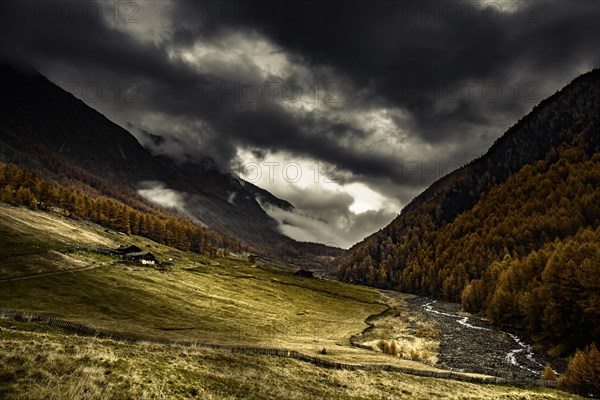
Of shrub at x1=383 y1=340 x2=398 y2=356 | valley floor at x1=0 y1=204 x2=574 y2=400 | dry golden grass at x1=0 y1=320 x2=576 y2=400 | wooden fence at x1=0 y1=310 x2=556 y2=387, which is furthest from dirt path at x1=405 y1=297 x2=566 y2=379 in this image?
dry golden grass at x1=0 y1=320 x2=576 y2=400

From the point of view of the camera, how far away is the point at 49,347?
24.5 m

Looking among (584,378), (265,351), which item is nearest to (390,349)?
(584,378)

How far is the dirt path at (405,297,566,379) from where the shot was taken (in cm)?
5672

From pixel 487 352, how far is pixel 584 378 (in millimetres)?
27532

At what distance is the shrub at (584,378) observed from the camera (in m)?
42.8

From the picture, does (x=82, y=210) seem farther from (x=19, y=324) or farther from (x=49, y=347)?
(x=49, y=347)

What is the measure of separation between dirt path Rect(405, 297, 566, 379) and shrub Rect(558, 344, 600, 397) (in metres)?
7.64

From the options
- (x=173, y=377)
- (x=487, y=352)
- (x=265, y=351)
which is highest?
(x=173, y=377)

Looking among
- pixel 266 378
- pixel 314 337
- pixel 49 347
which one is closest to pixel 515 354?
pixel 314 337

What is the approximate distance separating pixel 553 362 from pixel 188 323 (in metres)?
Result: 66.3

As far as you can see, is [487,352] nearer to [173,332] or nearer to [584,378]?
[584,378]

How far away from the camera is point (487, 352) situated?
6944cm

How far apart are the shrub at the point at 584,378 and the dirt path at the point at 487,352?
7.64 metres

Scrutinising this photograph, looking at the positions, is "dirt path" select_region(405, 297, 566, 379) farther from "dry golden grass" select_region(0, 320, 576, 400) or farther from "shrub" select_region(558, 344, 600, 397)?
"dry golden grass" select_region(0, 320, 576, 400)
